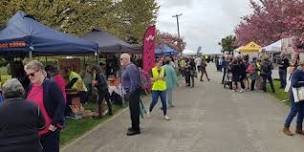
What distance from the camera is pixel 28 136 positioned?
6.06 m

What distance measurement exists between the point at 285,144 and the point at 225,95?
13230 millimetres

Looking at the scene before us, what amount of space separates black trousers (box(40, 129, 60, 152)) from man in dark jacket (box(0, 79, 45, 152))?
133 cm

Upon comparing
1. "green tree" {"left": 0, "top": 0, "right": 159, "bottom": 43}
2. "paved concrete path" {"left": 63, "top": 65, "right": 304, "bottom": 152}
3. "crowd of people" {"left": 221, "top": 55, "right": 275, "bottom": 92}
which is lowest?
"paved concrete path" {"left": 63, "top": 65, "right": 304, "bottom": 152}

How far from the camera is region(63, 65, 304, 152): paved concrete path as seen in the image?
11.1 metres

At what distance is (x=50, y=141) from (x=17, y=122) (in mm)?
1673

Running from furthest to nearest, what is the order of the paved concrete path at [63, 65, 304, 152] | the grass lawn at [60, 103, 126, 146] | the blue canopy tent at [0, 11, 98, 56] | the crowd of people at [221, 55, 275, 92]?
the crowd of people at [221, 55, 275, 92] < the grass lawn at [60, 103, 126, 146] < the blue canopy tent at [0, 11, 98, 56] < the paved concrete path at [63, 65, 304, 152]

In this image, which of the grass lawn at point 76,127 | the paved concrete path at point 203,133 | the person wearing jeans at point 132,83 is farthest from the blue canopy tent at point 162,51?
the person wearing jeans at point 132,83

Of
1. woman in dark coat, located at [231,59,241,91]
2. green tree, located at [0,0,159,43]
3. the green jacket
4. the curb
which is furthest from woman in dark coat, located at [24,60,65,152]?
woman in dark coat, located at [231,59,241,91]

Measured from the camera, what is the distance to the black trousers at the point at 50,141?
7551 mm

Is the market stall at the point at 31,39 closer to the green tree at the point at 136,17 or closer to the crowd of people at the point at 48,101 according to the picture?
the crowd of people at the point at 48,101

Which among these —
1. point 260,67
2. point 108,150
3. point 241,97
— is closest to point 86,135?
point 108,150

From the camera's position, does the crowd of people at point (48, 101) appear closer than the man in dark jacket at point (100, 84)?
Yes

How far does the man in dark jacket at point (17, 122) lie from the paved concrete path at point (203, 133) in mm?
4881

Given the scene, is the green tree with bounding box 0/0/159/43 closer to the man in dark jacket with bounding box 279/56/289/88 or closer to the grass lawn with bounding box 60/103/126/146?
the grass lawn with bounding box 60/103/126/146
